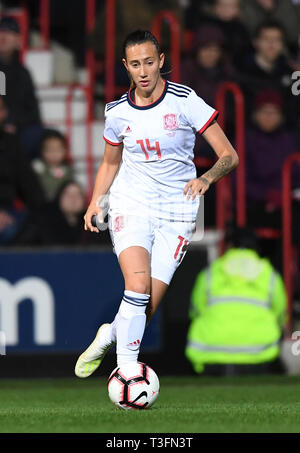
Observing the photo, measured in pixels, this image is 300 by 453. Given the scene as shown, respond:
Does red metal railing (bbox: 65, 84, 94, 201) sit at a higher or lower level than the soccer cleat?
higher

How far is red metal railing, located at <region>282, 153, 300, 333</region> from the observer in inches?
396

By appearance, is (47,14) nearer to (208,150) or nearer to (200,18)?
(200,18)

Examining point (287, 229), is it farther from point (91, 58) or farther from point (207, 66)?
point (91, 58)

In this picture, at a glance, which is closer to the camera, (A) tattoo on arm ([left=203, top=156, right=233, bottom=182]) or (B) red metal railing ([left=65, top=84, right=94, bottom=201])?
(A) tattoo on arm ([left=203, top=156, right=233, bottom=182])

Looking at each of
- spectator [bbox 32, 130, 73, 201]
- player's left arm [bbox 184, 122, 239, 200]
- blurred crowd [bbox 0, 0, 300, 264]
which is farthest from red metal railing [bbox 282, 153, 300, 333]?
player's left arm [bbox 184, 122, 239, 200]

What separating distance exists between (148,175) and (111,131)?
315 millimetres

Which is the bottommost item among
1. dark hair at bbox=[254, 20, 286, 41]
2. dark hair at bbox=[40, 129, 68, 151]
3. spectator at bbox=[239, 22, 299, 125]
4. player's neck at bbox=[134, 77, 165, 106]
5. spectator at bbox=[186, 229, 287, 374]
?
spectator at bbox=[186, 229, 287, 374]

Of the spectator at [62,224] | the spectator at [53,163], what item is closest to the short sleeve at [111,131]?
the spectator at [62,224]

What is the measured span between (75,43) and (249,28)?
2.06 metres

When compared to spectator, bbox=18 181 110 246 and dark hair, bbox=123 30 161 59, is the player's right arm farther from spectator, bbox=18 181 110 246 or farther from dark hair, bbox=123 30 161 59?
spectator, bbox=18 181 110 246

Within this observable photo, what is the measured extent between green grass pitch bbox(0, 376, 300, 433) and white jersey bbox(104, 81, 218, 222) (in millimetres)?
1121

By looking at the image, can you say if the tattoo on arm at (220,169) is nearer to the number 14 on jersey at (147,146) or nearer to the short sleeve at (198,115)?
the short sleeve at (198,115)

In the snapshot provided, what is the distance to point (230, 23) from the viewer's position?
1278 centimetres

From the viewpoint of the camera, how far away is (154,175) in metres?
6.59
